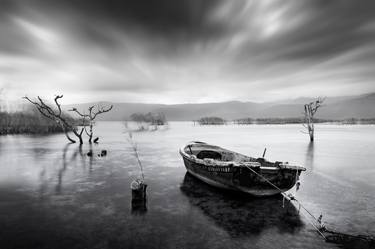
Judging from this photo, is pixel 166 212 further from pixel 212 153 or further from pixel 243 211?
pixel 212 153

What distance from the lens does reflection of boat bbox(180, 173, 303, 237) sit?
22.8 ft

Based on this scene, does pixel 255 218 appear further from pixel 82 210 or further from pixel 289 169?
pixel 82 210

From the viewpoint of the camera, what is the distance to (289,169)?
9.11 m

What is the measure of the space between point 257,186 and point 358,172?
964cm

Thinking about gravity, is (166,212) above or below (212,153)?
below

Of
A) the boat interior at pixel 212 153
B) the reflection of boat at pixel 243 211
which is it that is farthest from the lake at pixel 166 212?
the boat interior at pixel 212 153

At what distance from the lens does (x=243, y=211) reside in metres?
8.19

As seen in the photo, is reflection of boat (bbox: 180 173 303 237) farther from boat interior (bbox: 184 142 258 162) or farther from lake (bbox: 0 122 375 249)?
boat interior (bbox: 184 142 258 162)

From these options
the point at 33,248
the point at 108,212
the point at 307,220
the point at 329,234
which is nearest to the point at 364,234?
the point at 329,234

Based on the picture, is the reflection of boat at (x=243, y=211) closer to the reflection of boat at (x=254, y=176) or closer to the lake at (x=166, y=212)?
the lake at (x=166, y=212)

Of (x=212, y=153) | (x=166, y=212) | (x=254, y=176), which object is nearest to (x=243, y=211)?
(x=254, y=176)

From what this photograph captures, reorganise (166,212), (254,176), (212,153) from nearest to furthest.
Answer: (166,212) < (254,176) < (212,153)

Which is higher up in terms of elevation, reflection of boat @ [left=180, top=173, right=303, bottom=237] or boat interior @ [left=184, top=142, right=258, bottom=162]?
boat interior @ [left=184, top=142, right=258, bottom=162]

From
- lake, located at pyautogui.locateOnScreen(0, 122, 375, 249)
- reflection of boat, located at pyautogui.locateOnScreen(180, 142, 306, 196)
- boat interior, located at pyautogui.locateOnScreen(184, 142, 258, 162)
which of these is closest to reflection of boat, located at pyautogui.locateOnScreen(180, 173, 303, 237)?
lake, located at pyautogui.locateOnScreen(0, 122, 375, 249)
